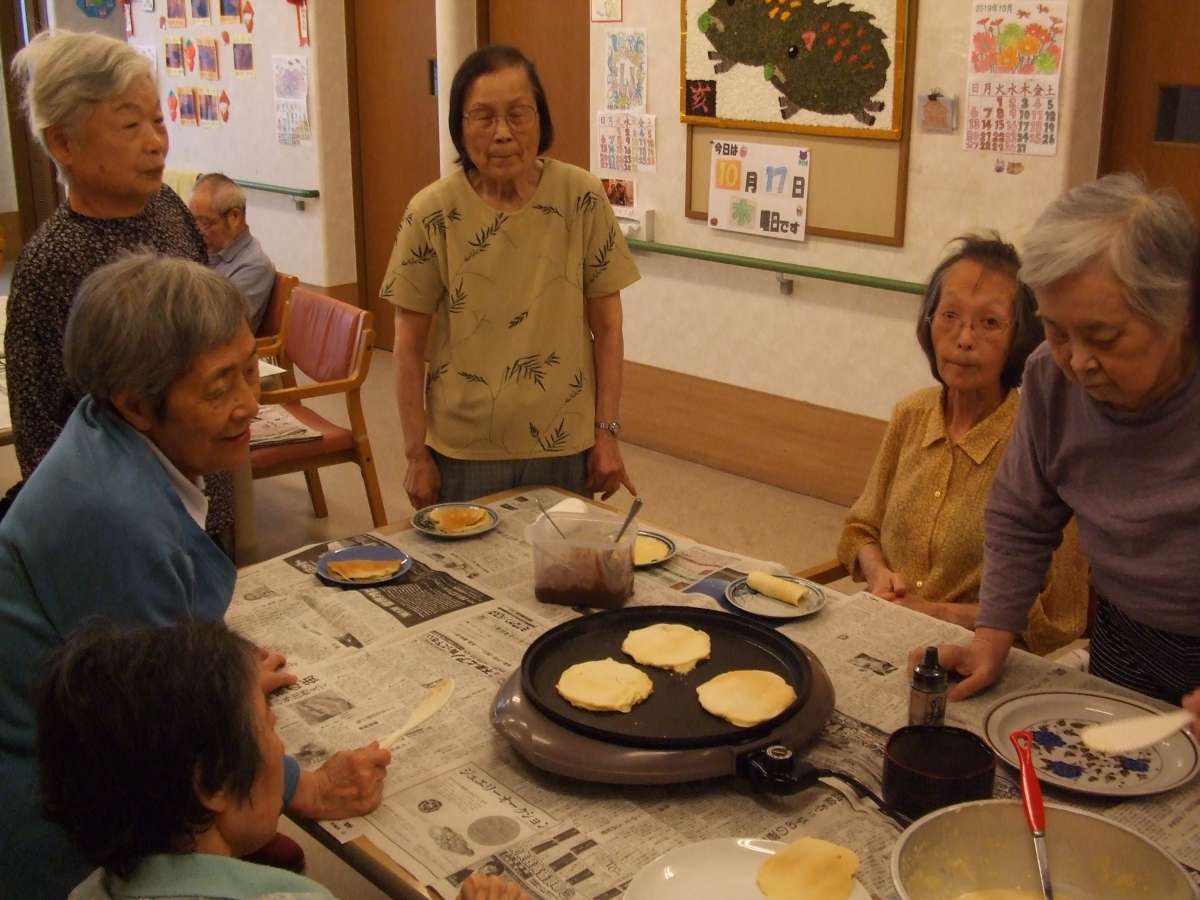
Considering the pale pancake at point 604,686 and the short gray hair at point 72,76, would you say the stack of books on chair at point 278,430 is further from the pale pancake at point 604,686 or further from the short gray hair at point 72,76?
the pale pancake at point 604,686

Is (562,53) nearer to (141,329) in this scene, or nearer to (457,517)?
(457,517)

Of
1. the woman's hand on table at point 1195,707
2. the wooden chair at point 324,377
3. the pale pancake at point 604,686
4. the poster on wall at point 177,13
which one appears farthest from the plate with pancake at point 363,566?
the poster on wall at point 177,13

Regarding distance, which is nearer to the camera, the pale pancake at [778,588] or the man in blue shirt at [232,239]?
the pale pancake at [778,588]

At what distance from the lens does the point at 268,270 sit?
4414 millimetres

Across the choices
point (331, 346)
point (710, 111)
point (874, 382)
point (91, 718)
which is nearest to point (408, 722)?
point (91, 718)

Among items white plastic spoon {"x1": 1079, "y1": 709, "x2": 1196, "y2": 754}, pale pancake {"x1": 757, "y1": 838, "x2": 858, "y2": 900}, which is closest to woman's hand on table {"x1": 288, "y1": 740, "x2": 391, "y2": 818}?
pale pancake {"x1": 757, "y1": 838, "x2": 858, "y2": 900}

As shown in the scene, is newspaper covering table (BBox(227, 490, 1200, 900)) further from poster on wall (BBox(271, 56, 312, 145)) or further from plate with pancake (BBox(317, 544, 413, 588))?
poster on wall (BBox(271, 56, 312, 145))

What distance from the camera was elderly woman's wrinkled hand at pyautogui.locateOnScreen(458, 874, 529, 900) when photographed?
125cm

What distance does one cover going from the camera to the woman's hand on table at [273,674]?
5.52 ft

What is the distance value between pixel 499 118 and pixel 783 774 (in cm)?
144

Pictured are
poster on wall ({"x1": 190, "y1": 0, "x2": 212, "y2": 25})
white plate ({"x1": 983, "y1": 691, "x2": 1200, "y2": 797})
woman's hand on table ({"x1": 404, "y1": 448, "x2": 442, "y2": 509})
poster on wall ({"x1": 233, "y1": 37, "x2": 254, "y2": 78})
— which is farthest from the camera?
poster on wall ({"x1": 190, "y1": 0, "x2": 212, "y2": 25})

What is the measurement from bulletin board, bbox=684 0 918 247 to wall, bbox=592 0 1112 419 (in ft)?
0.11

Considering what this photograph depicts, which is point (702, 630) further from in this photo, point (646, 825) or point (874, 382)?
point (874, 382)

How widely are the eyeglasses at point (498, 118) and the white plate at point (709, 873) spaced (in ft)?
4.95
